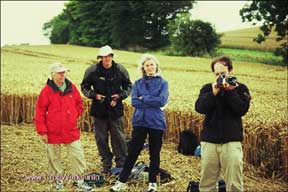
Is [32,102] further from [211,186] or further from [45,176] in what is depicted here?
[211,186]

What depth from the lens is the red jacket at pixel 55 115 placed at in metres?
6.11

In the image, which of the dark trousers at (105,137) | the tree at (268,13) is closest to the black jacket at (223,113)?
the dark trousers at (105,137)

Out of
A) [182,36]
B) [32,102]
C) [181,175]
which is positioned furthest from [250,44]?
[181,175]

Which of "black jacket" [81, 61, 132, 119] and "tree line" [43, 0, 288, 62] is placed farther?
"tree line" [43, 0, 288, 62]

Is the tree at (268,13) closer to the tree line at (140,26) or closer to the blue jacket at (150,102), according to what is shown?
the tree line at (140,26)

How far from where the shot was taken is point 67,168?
765 centimetres

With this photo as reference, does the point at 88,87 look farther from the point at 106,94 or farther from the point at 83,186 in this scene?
the point at 83,186

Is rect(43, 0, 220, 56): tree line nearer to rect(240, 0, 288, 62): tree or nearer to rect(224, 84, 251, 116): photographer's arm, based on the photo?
rect(240, 0, 288, 62): tree

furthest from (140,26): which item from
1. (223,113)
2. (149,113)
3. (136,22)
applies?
(223,113)

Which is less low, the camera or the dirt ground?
the camera

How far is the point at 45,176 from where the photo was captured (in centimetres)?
698

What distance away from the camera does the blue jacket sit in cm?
614

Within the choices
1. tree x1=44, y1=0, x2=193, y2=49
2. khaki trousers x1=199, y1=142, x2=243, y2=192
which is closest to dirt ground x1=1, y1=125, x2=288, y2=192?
khaki trousers x1=199, y1=142, x2=243, y2=192

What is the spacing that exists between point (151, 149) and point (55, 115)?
143cm
